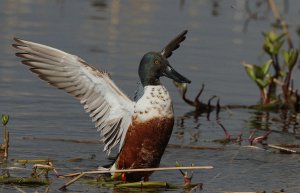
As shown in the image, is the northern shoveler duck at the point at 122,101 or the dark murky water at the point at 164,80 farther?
the dark murky water at the point at 164,80

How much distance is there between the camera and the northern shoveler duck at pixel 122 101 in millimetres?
7738

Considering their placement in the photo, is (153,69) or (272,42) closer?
(153,69)

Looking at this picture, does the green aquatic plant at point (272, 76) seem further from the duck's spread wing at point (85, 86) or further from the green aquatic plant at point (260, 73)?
the duck's spread wing at point (85, 86)

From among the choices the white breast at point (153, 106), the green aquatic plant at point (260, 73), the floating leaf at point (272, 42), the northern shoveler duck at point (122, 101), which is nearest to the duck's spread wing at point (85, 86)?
the northern shoveler duck at point (122, 101)

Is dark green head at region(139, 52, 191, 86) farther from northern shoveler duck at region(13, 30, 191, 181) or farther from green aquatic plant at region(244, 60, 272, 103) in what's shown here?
green aquatic plant at region(244, 60, 272, 103)

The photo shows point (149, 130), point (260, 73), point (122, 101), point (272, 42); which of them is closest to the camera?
point (149, 130)

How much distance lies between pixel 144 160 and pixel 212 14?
9.09 meters

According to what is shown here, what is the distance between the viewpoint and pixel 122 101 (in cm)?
793

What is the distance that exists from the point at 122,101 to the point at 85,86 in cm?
37

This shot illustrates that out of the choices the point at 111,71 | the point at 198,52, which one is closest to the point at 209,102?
the point at 111,71

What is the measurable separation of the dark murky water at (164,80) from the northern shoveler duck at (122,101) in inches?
14.7

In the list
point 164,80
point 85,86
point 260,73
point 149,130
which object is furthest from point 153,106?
point 164,80

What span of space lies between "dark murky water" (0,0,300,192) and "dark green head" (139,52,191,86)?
0.89 m

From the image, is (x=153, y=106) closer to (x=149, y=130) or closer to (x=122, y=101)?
(x=149, y=130)
